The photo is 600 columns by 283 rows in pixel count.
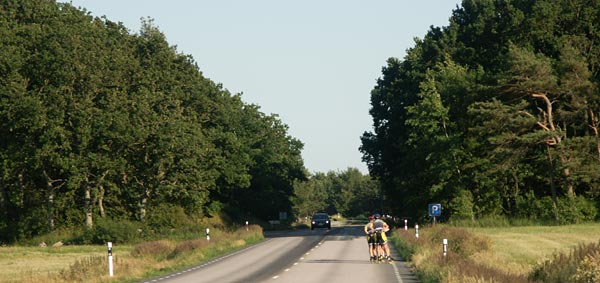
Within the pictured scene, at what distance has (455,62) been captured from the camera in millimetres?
81062

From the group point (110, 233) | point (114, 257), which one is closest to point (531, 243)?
point (114, 257)

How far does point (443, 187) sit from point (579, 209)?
1063 centimetres

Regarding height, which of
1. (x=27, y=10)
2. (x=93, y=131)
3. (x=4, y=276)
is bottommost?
(x=4, y=276)

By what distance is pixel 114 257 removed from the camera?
133 ft

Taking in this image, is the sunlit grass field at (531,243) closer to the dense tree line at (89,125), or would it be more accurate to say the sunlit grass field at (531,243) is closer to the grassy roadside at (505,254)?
the grassy roadside at (505,254)

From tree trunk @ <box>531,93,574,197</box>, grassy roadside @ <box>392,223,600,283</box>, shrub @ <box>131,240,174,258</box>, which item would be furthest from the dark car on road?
shrub @ <box>131,240,174,258</box>

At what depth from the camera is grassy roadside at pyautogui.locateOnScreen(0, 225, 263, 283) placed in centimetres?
3041

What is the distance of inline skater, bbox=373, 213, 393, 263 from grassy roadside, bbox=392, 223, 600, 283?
3.73 ft

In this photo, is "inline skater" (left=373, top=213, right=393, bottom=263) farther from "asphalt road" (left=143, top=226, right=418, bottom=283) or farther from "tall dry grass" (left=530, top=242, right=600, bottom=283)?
"tall dry grass" (left=530, top=242, right=600, bottom=283)

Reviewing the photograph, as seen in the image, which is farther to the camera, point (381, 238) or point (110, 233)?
point (110, 233)

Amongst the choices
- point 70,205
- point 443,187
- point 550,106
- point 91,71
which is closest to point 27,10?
point 91,71

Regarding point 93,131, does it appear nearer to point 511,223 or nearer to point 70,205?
point 70,205

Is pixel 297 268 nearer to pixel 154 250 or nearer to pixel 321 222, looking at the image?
pixel 154 250

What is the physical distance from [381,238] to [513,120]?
3074cm
